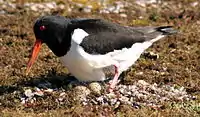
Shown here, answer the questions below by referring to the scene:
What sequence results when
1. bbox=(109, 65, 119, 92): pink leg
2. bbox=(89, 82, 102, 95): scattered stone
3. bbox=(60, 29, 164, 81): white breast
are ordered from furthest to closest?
bbox=(109, 65, 119, 92): pink leg
bbox=(89, 82, 102, 95): scattered stone
bbox=(60, 29, 164, 81): white breast

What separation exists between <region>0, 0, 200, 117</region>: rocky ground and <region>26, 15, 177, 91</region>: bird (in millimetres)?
493

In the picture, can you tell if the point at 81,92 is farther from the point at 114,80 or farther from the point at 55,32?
the point at 55,32

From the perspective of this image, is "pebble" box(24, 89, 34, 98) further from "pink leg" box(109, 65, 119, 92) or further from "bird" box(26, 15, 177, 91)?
"pink leg" box(109, 65, 119, 92)

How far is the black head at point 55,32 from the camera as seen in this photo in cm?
1226

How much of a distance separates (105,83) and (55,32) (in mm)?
1922

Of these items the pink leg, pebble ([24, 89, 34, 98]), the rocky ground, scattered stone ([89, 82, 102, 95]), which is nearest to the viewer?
the rocky ground

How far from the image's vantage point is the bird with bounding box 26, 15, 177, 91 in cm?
1212

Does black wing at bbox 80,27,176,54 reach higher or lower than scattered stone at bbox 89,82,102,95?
higher

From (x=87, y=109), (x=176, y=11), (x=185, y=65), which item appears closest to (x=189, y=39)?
(x=185, y=65)

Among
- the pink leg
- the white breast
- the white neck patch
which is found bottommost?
the pink leg

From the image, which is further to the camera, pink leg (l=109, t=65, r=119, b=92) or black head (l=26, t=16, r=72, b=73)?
pink leg (l=109, t=65, r=119, b=92)

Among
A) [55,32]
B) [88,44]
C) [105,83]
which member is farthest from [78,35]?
[105,83]

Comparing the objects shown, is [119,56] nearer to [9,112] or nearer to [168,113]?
[168,113]

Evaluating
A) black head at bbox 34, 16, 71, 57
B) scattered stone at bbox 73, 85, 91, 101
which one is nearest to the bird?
black head at bbox 34, 16, 71, 57
